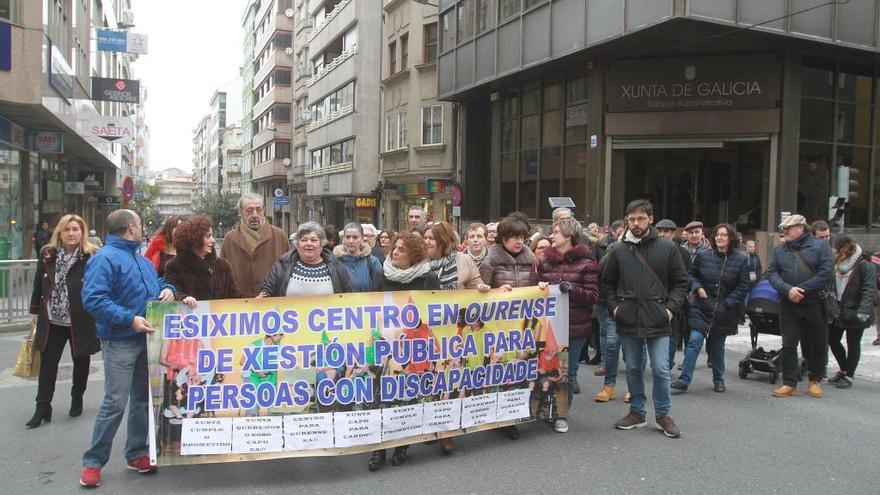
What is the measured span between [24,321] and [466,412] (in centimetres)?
1014

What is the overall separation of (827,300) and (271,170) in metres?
57.6

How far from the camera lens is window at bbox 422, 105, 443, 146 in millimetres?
28141

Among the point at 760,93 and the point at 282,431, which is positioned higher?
the point at 760,93

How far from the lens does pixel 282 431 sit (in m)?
5.01

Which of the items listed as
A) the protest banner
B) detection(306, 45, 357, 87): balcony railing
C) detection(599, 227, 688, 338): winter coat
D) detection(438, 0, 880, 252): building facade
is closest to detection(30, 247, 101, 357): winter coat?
the protest banner

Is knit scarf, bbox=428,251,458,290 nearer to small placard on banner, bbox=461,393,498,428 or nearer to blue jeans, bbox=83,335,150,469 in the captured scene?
small placard on banner, bbox=461,393,498,428

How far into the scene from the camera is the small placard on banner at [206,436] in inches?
192

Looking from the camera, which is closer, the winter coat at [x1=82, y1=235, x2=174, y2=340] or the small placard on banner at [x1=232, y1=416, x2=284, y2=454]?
the winter coat at [x1=82, y1=235, x2=174, y2=340]

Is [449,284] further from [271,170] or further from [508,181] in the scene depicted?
[271,170]

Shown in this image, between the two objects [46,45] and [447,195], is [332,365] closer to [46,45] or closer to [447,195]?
[46,45]

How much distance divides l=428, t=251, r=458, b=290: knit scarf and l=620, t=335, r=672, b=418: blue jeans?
1.66 meters

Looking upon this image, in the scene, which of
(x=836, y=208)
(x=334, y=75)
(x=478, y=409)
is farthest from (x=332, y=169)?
(x=478, y=409)

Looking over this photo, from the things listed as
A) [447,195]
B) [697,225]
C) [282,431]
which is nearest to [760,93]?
[697,225]

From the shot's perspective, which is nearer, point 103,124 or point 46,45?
point 46,45
